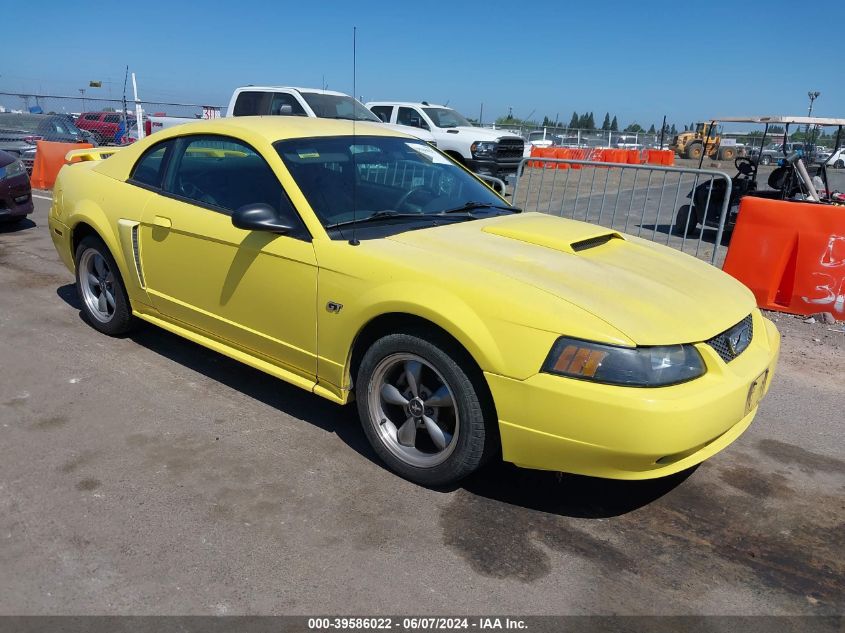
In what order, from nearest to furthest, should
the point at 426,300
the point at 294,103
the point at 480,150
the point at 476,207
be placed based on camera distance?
the point at 426,300, the point at 476,207, the point at 294,103, the point at 480,150

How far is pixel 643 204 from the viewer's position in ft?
35.4

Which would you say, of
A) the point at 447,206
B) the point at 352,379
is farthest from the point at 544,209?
the point at 352,379

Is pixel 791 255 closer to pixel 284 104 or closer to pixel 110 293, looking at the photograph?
pixel 110 293

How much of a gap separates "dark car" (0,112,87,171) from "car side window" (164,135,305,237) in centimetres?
1281

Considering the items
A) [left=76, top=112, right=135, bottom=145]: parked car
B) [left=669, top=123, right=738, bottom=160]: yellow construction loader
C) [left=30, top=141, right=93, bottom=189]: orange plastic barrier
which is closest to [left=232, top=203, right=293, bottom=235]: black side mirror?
[left=30, top=141, right=93, bottom=189]: orange plastic barrier

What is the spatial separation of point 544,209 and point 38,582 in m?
11.0

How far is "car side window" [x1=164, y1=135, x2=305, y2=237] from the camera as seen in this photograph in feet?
11.9

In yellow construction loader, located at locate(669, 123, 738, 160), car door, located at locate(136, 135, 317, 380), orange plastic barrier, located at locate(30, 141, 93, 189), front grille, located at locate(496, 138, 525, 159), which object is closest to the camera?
car door, located at locate(136, 135, 317, 380)

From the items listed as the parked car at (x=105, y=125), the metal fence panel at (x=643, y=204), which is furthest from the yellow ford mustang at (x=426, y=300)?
the parked car at (x=105, y=125)

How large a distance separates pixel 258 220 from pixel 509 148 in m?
13.5

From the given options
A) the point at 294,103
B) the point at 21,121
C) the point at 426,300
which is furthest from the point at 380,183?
the point at 21,121

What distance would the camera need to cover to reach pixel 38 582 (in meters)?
2.48

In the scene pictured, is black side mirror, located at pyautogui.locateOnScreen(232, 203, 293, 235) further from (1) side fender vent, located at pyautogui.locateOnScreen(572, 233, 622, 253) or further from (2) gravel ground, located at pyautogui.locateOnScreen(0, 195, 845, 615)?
(1) side fender vent, located at pyautogui.locateOnScreen(572, 233, 622, 253)

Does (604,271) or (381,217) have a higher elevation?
(381,217)
